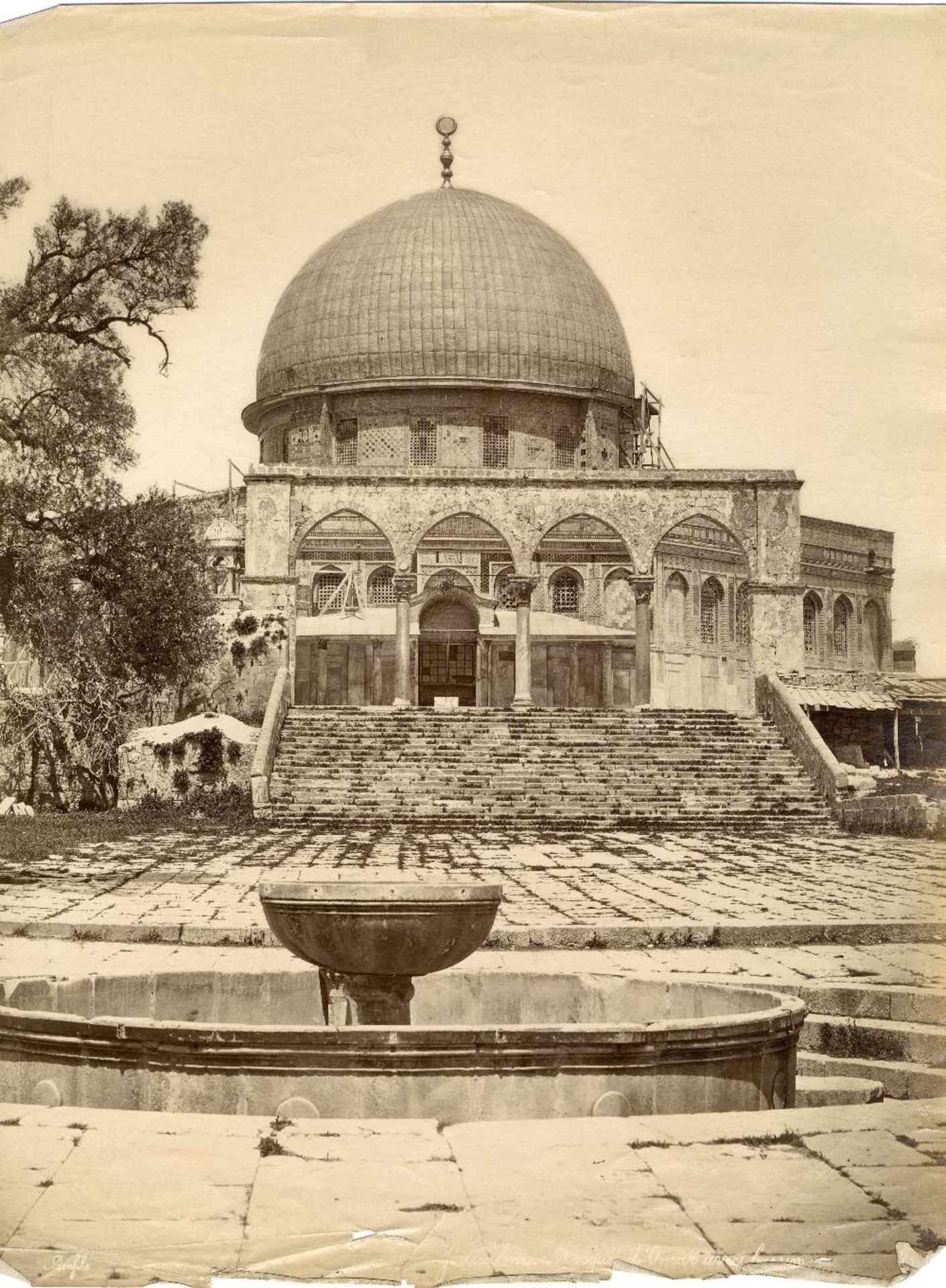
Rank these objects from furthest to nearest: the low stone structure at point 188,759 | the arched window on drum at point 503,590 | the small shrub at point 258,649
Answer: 1. the arched window on drum at point 503,590
2. the small shrub at point 258,649
3. the low stone structure at point 188,759

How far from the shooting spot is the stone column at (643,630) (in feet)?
87.5

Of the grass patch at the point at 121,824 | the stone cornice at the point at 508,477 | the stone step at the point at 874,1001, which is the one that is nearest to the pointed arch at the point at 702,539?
the stone cornice at the point at 508,477

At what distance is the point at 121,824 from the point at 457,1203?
9.73m

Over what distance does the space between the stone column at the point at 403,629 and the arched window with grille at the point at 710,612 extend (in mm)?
9666

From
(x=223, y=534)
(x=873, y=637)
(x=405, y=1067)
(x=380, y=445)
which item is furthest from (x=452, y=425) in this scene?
(x=405, y=1067)

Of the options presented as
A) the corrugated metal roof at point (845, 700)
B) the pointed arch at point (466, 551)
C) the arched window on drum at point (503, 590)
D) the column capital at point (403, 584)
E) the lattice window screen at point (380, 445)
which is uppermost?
the lattice window screen at point (380, 445)

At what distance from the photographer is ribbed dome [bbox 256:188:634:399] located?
2984 centimetres

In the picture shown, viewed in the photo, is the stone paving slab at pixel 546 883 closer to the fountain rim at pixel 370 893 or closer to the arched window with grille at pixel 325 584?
the fountain rim at pixel 370 893

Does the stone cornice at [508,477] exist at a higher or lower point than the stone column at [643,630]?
higher

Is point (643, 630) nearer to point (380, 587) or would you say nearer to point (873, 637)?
point (873, 637)

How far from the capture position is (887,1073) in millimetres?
7211

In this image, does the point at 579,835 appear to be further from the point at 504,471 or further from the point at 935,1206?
the point at 935,1206

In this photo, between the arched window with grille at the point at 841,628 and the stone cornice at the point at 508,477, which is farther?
the arched window with grille at the point at 841,628

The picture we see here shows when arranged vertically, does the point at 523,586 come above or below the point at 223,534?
below
